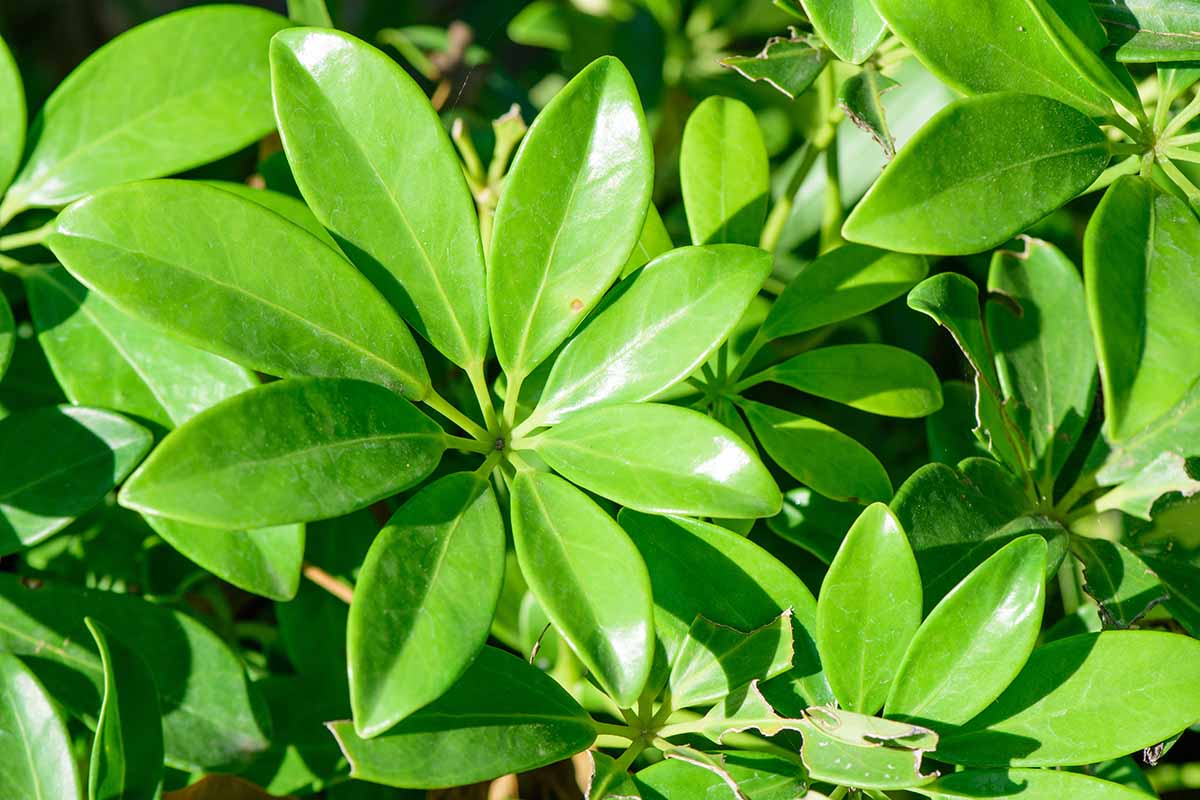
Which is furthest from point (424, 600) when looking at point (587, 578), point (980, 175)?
point (980, 175)

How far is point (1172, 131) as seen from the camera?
0.83 meters

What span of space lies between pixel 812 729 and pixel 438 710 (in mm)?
263

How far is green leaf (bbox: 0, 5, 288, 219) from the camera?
93cm

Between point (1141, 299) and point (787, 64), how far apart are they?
0.37 metres

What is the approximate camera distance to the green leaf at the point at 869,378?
90 centimetres

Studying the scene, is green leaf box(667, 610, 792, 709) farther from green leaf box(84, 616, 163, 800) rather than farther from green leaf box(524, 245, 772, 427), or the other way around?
green leaf box(84, 616, 163, 800)

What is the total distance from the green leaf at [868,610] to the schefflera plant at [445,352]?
11cm

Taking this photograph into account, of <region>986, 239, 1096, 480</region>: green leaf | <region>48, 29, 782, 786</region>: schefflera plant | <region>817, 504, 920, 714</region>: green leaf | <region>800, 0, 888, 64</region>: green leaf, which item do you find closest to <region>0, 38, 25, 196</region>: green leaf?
<region>48, 29, 782, 786</region>: schefflera plant

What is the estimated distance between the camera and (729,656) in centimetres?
79

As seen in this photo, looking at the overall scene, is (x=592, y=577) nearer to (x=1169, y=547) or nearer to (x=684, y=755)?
(x=684, y=755)

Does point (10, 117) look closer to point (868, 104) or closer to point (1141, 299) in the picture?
point (868, 104)

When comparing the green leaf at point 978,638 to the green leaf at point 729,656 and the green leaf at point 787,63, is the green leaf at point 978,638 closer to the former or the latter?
the green leaf at point 729,656

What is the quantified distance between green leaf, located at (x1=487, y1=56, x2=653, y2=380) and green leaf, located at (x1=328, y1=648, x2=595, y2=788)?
0.24 metres

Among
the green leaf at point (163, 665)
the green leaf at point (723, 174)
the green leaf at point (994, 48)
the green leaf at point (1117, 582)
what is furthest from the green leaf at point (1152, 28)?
the green leaf at point (163, 665)
